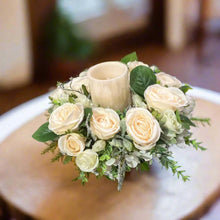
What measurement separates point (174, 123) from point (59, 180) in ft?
1.36

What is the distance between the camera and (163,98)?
1.03 m

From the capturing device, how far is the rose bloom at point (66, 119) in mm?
1005

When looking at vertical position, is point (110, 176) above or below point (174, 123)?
below

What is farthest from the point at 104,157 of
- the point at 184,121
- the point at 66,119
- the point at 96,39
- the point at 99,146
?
the point at 96,39

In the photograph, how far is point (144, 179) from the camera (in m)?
1.15

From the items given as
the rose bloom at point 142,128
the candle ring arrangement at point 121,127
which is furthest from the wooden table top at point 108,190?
the rose bloom at point 142,128

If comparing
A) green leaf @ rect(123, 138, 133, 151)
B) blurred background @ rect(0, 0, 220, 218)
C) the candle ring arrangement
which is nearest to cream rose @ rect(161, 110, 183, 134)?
the candle ring arrangement

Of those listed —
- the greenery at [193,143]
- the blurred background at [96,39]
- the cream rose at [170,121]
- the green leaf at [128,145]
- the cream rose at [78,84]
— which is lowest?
the blurred background at [96,39]

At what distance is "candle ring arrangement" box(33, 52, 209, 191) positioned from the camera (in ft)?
3.26

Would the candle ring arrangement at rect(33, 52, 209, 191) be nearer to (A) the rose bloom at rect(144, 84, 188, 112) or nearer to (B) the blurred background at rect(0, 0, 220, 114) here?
(A) the rose bloom at rect(144, 84, 188, 112)

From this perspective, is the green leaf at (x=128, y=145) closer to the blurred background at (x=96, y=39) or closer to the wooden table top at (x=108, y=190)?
the wooden table top at (x=108, y=190)

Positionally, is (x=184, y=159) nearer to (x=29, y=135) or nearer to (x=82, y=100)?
(x=82, y=100)

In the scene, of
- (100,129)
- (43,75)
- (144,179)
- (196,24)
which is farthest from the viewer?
(196,24)

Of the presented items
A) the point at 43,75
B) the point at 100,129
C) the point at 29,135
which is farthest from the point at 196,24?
the point at 100,129
